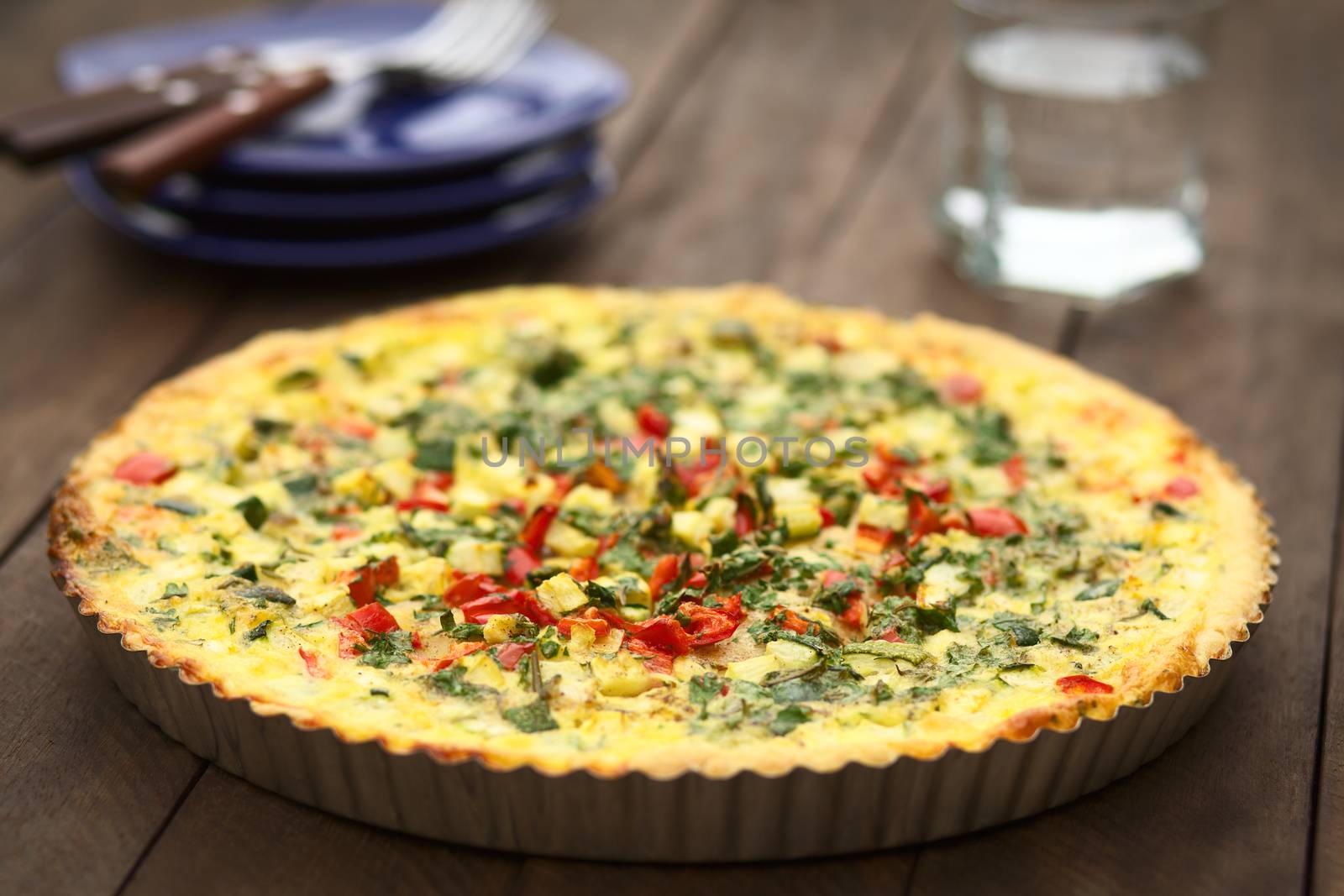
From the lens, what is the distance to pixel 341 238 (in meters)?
4.17

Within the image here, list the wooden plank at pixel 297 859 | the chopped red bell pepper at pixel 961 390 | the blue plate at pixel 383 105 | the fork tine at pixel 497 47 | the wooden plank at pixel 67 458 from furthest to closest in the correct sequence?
the fork tine at pixel 497 47 < the blue plate at pixel 383 105 < the chopped red bell pepper at pixel 961 390 < the wooden plank at pixel 67 458 < the wooden plank at pixel 297 859

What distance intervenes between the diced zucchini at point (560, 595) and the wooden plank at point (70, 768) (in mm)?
617

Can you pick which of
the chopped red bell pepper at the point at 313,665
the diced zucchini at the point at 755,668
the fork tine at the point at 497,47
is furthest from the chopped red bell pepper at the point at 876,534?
the fork tine at the point at 497,47

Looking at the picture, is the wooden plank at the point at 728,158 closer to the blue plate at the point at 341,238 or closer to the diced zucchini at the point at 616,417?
the blue plate at the point at 341,238

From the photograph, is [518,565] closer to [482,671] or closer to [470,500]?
[470,500]

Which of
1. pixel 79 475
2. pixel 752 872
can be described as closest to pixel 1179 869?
pixel 752 872

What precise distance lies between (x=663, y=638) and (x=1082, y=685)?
66 centimetres

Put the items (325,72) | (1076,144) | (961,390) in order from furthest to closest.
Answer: (325,72) < (1076,144) < (961,390)

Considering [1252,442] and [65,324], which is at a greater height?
[1252,442]

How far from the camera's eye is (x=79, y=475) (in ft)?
9.61

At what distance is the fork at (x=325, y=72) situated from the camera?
3672mm

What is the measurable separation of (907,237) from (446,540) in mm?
2159

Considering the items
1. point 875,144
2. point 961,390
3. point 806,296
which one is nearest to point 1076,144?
point 806,296

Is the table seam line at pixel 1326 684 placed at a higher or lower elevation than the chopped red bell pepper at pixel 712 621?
lower
